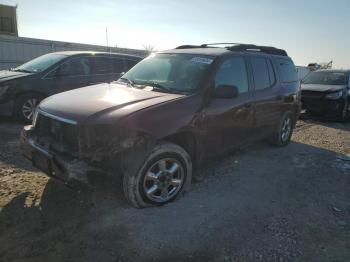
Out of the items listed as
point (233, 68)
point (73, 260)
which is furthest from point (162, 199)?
point (233, 68)

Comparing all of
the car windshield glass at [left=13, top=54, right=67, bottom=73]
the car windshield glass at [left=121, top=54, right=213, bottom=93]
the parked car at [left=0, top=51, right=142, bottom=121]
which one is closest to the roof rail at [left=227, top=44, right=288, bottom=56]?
the car windshield glass at [left=121, top=54, right=213, bottom=93]

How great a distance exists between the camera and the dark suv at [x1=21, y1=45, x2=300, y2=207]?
3590 millimetres

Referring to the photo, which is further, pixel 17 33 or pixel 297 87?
pixel 17 33

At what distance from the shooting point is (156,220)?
12.3ft

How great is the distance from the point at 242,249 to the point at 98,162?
166 cm

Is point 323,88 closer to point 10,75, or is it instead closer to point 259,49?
point 259,49

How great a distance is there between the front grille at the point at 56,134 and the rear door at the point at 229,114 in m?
1.65

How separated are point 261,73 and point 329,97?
5.87 meters

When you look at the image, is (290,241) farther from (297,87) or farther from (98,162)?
(297,87)

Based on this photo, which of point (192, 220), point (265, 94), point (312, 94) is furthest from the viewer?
point (312, 94)

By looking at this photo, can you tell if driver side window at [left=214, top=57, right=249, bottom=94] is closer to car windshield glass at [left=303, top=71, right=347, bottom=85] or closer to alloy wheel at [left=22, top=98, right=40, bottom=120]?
alloy wheel at [left=22, top=98, right=40, bottom=120]

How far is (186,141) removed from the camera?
4344mm

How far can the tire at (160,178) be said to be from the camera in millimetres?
3785

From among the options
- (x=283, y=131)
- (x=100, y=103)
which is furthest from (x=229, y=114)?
(x=283, y=131)
